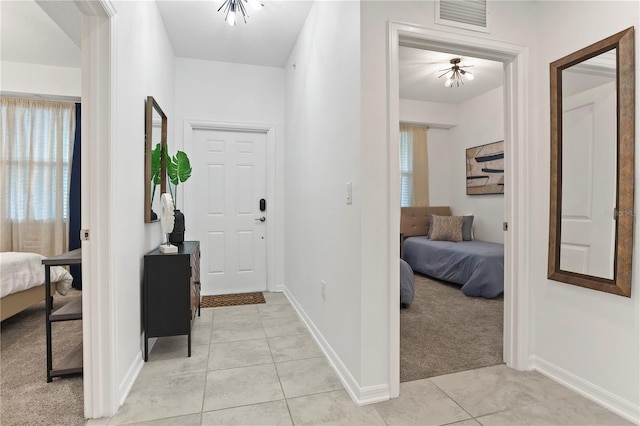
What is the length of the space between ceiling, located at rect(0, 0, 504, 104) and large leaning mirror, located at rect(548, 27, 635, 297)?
A: 1.52 metres

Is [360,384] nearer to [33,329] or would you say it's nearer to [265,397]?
[265,397]

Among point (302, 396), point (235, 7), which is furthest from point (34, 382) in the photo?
point (235, 7)

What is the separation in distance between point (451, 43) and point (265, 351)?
2363mm

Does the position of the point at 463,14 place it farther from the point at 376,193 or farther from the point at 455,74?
the point at 455,74

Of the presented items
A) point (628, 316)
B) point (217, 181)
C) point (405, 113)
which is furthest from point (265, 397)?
point (405, 113)

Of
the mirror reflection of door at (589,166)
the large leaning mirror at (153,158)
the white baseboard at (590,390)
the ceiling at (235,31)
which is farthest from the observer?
the ceiling at (235,31)

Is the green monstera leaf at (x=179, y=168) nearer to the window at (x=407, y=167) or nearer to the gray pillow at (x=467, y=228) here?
the window at (x=407, y=167)

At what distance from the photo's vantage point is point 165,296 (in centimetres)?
230

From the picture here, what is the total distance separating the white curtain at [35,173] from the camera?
4.05 meters

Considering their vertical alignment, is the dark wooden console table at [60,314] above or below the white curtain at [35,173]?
below

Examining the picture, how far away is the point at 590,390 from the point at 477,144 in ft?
14.4

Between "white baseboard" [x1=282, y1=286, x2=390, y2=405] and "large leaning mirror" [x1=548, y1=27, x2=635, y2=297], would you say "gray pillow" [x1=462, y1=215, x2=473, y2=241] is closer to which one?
"large leaning mirror" [x1=548, y1=27, x2=635, y2=297]

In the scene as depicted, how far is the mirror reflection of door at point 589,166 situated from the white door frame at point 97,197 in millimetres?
2517

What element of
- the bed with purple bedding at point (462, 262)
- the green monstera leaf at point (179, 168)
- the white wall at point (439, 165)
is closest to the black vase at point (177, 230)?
the green monstera leaf at point (179, 168)
